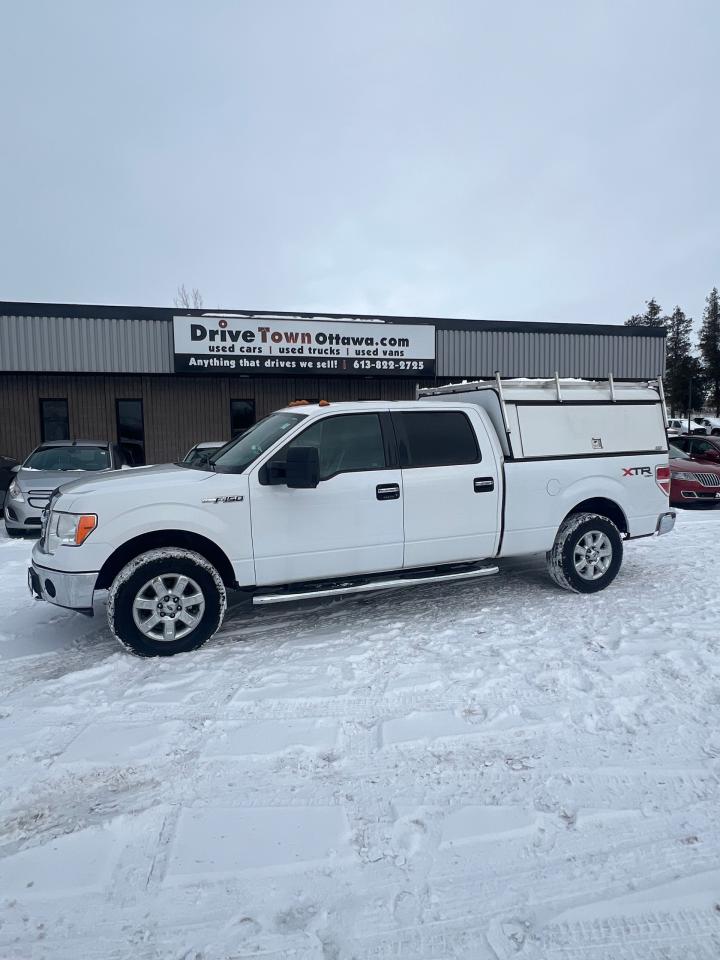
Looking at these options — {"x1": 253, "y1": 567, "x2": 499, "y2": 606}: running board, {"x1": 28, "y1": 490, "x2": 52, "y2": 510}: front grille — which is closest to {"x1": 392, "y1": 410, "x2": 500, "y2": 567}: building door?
{"x1": 253, "y1": 567, "x2": 499, "y2": 606}: running board

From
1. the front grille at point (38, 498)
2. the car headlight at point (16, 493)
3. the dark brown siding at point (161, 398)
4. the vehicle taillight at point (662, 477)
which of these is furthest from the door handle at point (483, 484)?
the dark brown siding at point (161, 398)

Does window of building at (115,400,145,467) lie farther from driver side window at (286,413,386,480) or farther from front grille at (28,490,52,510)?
driver side window at (286,413,386,480)

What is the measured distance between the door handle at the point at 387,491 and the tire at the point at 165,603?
1.52 meters

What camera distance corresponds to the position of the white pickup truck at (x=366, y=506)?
4734mm

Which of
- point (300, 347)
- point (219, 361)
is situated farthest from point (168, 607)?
point (300, 347)

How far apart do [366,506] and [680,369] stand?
75019mm

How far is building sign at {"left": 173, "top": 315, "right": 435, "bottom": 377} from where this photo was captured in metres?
15.3

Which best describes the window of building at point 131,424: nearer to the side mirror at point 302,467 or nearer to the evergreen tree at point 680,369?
the side mirror at point 302,467

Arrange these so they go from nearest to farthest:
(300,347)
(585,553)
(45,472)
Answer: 1. (585,553)
2. (45,472)
3. (300,347)

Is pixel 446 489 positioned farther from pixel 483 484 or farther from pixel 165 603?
pixel 165 603

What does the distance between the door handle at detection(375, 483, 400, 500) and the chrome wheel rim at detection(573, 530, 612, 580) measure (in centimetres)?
215

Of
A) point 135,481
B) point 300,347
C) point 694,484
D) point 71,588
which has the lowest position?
point 71,588

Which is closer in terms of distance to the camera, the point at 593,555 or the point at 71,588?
the point at 71,588

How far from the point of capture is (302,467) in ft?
15.7
